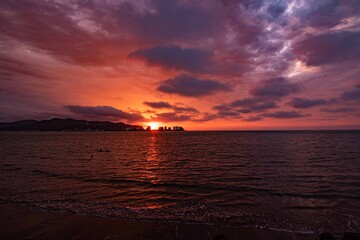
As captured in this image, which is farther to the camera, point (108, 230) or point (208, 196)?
point (208, 196)

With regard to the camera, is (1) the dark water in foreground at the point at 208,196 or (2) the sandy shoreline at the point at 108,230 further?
(1) the dark water in foreground at the point at 208,196

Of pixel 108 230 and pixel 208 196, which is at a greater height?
pixel 108 230

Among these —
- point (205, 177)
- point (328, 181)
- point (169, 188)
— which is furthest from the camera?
point (205, 177)

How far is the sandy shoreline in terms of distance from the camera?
411 inches

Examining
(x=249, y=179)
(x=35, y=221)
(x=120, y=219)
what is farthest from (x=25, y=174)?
(x=249, y=179)

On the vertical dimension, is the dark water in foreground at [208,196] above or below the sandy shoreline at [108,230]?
below

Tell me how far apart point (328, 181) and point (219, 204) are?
14.3m

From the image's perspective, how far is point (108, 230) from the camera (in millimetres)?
11047

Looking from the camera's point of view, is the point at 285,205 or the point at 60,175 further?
the point at 60,175

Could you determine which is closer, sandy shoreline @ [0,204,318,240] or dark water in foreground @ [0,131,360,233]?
sandy shoreline @ [0,204,318,240]

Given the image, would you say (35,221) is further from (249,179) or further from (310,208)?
(249,179)

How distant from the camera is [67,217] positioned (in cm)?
1274

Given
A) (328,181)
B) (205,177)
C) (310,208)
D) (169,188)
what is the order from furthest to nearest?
(205,177), (328,181), (169,188), (310,208)

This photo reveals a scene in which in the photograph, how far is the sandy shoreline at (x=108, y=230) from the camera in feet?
34.3
